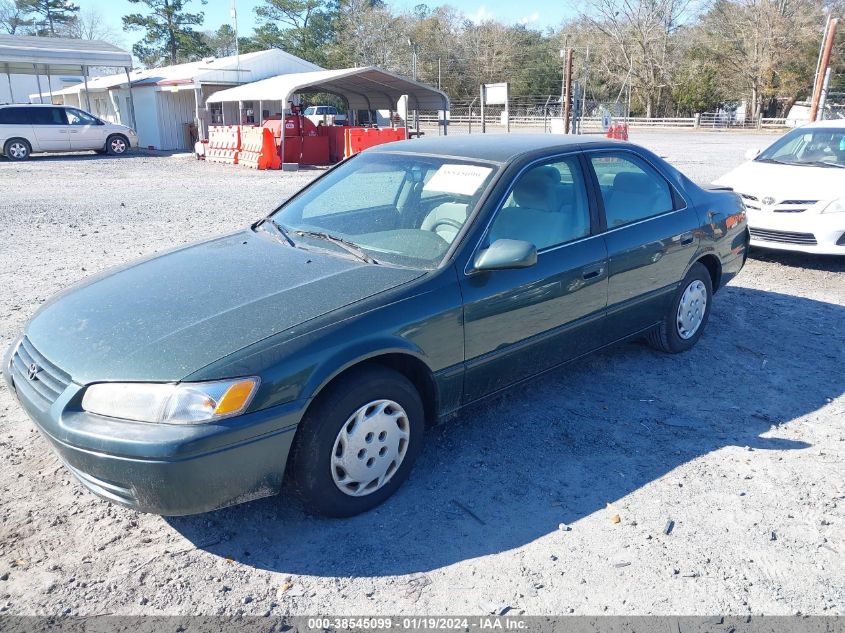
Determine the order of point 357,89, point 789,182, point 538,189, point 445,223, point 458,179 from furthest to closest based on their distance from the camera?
point 357,89 → point 789,182 → point 538,189 → point 458,179 → point 445,223

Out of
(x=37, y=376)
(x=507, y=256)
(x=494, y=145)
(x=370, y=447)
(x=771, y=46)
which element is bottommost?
(x=370, y=447)

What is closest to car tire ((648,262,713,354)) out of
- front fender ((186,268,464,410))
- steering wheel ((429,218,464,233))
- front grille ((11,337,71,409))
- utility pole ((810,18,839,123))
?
steering wheel ((429,218,464,233))

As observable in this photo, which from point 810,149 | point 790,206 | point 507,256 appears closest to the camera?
point 507,256

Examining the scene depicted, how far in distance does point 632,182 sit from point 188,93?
89.7 ft

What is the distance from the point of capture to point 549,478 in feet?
11.5

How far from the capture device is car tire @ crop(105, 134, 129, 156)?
23969 mm

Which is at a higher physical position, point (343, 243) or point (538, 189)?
point (538, 189)

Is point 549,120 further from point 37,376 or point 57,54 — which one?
point 37,376

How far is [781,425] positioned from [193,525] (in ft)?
11.0

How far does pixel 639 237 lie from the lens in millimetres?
4367

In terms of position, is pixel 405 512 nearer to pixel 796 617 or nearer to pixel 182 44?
pixel 796 617

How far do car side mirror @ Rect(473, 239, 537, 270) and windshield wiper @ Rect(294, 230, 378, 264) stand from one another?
56cm

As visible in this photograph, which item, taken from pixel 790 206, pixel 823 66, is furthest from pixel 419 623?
pixel 823 66

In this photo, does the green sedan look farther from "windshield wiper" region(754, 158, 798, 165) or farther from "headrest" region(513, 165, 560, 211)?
"windshield wiper" region(754, 158, 798, 165)
